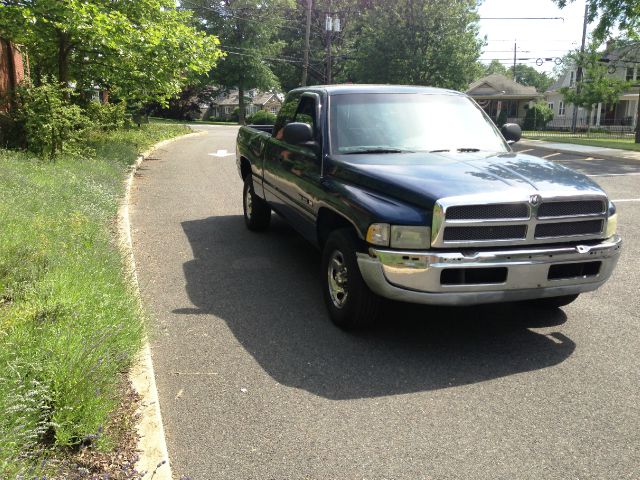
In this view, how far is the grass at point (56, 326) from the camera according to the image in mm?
2783

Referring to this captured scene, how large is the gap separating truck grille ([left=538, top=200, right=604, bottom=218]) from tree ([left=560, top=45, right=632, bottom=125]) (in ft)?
102

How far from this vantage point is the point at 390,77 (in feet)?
139

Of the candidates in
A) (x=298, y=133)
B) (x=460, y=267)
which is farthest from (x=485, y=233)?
(x=298, y=133)

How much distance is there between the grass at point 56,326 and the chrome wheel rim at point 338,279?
1.54 m

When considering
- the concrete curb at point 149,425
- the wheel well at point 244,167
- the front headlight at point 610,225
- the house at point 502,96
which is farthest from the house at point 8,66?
the house at point 502,96

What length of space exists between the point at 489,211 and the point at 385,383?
137 cm

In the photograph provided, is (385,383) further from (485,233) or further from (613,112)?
(613,112)

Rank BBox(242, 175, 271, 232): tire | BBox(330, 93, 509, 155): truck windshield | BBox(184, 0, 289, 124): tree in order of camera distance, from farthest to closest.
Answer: BBox(184, 0, 289, 124): tree < BBox(242, 175, 271, 232): tire < BBox(330, 93, 509, 155): truck windshield

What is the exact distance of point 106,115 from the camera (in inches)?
707

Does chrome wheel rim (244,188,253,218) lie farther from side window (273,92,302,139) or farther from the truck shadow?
the truck shadow

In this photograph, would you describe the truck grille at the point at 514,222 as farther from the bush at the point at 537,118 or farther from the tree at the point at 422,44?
the bush at the point at 537,118

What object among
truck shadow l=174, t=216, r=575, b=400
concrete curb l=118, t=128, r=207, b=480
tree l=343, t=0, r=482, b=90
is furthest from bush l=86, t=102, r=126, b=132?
tree l=343, t=0, r=482, b=90

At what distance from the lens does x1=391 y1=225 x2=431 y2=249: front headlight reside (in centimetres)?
409

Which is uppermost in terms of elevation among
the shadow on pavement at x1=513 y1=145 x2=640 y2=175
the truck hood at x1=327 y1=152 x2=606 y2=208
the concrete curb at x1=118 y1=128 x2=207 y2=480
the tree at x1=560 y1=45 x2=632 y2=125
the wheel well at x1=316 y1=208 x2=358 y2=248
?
the tree at x1=560 y1=45 x2=632 y2=125
